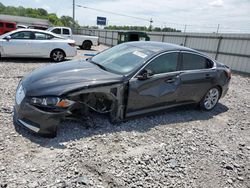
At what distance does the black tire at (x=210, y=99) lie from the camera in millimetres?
5090

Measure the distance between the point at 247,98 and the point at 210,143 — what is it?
390cm

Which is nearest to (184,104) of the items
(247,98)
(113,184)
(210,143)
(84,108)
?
(210,143)

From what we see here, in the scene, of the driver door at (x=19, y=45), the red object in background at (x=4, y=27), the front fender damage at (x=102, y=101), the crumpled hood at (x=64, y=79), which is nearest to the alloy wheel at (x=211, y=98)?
the front fender damage at (x=102, y=101)

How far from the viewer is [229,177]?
2959 millimetres

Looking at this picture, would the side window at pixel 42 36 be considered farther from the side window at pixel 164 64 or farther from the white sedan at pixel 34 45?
the side window at pixel 164 64

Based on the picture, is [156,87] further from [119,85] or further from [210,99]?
[210,99]

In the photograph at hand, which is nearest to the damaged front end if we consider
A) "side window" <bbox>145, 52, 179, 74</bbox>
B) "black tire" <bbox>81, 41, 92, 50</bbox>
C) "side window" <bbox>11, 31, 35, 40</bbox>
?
"side window" <bbox>145, 52, 179, 74</bbox>

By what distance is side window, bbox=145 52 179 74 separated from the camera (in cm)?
407

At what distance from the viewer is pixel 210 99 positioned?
5.22 metres

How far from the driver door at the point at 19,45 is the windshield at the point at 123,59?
5.84 metres

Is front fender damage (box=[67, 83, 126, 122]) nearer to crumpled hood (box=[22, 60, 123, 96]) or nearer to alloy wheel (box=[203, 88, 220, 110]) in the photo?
crumpled hood (box=[22, 60, 123, 96])

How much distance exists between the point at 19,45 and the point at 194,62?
24.5ft

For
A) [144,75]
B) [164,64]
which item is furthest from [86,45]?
[144,75]

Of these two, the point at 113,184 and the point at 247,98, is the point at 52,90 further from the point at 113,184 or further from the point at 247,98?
the point at 247,98
